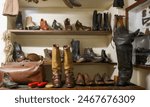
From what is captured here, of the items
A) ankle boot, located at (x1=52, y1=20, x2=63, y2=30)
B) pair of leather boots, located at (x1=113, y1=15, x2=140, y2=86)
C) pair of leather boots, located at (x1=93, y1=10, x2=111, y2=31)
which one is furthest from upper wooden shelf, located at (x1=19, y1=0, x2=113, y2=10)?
pair of leather boots, located at (x1=113, y1=15, x2=140, y2=86)

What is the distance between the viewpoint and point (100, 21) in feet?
8.87

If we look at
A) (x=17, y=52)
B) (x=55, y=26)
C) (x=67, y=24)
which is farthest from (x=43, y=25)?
(x=17, y=52)

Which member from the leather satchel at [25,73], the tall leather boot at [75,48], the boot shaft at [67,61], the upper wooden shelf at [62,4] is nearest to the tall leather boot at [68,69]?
the boot shaft at [67,61]

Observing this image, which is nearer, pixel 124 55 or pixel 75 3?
pixel 124 55

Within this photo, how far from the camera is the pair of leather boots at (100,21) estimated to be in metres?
2.66

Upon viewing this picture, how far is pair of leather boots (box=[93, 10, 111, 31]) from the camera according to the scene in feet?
8.73

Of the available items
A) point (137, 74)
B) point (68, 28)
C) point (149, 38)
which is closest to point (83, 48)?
point (68, 28)

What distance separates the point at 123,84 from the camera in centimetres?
185

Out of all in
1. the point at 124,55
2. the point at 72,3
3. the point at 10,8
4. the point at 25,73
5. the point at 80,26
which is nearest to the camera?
the point at 124,55

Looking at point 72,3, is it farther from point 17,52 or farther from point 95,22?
point 17,52

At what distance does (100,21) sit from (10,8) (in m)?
1.06

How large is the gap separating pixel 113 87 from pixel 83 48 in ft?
3.87

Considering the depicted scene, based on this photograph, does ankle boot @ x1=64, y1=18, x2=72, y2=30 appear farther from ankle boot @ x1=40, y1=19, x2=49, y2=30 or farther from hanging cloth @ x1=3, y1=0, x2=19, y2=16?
hanging cloth @ x1=3, y1=0, x2=19, y2=16

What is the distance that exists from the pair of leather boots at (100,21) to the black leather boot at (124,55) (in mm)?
800
